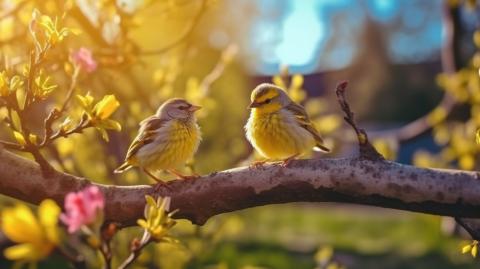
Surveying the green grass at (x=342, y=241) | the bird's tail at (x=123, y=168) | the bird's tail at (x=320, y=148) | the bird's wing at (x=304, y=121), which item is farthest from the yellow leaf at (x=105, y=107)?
the green grass at (x=342, y=241)

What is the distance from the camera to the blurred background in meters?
4.29

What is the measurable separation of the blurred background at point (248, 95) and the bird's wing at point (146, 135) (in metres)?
0.24

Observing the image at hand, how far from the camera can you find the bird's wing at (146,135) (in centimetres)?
325

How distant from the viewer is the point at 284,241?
13320 mm

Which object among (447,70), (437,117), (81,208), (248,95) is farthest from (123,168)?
(248,95)

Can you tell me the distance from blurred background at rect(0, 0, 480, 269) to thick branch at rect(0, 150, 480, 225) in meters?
0.36

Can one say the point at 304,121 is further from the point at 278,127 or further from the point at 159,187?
the point at 159,187

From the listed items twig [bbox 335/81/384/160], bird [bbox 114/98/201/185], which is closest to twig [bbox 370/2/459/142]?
bird [bbox 114/98/201/185]

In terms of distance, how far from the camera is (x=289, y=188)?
7.66ft

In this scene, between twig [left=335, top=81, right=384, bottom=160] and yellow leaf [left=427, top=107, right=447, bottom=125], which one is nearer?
twig [left=335, top=81, right=384, bottom=160]

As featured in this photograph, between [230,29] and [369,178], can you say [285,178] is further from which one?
[230,29]

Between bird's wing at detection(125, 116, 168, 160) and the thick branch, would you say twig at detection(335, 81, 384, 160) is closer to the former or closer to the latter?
the thick branch

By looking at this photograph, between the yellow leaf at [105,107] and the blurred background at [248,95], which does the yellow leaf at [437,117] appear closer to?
the blurred background at [248,95]

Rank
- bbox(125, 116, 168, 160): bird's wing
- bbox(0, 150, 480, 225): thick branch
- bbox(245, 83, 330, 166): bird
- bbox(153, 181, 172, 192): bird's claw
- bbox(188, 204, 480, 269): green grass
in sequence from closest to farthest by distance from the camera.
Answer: bbox(0, 150, 480, 225): thick branch, bbox(153, 181, 172, 192): bird's claw, bbox(125, 116, 168, 160): bird's wing, bbox(245, 83, 330, 166): bird, bbox(188, 204, 480, 269): green grass
